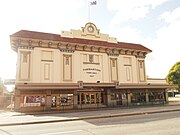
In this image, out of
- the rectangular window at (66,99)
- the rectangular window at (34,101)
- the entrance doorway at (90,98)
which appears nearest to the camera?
the rectangular window at (34,101)

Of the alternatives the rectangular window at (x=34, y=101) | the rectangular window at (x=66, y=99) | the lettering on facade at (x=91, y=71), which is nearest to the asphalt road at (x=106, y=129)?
the rectangular window at (x=34, y=101)

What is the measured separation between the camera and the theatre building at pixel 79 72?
23625 mm

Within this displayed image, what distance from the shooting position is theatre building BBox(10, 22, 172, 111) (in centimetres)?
2362

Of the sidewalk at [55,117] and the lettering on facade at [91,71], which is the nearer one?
the sidewalk at [55,117]

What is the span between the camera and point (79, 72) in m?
27.0

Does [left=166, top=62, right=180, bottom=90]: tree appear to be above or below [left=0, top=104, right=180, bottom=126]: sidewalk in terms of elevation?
above

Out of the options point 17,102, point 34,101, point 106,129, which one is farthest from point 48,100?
point 106,129

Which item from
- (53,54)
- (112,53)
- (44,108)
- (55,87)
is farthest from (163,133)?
(112,53)

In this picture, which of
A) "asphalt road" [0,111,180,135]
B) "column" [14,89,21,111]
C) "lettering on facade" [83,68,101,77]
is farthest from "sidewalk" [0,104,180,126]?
"lettering on facade" [83,68,101,77]

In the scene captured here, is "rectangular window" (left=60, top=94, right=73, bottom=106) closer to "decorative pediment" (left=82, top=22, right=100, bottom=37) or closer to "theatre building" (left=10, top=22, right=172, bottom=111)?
"theatre building" (left=10, top=22, right=172, bottom=111)

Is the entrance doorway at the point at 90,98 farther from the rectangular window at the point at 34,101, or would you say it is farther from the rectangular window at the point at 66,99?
the rectangular window at the point at 34,101

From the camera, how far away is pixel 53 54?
2594 cm

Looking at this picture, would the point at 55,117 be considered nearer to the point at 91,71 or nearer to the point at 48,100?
the point at 48,100

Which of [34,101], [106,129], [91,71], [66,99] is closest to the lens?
[106,129]
